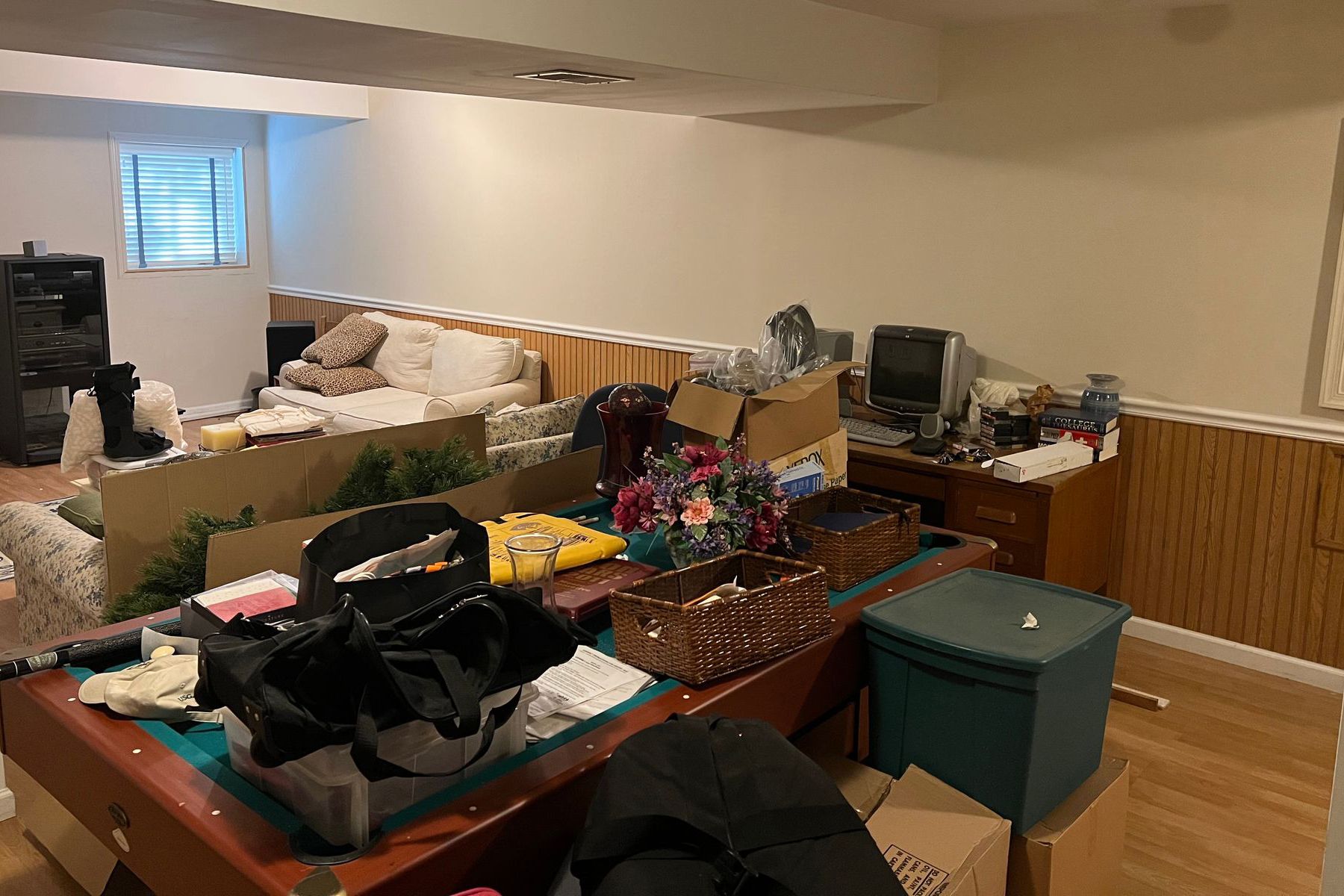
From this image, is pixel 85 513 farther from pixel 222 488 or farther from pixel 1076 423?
pixel 1076 423

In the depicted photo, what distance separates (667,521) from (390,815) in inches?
34.6

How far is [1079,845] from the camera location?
6.87ft

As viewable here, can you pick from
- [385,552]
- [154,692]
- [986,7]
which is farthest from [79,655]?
[986,7]

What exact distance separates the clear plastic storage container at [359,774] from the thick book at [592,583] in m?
0.43

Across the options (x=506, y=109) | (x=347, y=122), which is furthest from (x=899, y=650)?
(x=347, y=122)

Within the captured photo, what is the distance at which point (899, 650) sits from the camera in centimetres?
209

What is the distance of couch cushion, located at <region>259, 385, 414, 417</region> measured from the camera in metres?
6.68

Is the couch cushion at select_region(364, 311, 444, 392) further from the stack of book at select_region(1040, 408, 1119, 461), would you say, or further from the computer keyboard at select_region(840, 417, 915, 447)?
the stack of book at select_region(1040, 408, 1119, 461)

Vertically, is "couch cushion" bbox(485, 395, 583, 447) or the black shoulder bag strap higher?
the black shoulder bag strap

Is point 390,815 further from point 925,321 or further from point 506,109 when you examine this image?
point 506,109

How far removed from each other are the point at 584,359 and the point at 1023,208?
9.35ft

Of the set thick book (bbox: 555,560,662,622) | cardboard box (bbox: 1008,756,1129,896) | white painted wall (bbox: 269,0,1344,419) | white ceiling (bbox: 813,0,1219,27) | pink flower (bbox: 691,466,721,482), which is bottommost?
cardboard box (bbox: 1008,756,1129,896)

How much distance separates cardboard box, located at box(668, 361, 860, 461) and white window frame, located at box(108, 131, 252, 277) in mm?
6855

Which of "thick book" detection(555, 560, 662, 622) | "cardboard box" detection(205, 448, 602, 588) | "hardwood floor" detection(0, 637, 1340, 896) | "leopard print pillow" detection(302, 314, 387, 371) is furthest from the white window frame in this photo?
"thick book" detection(555, 560, 662, 622)
